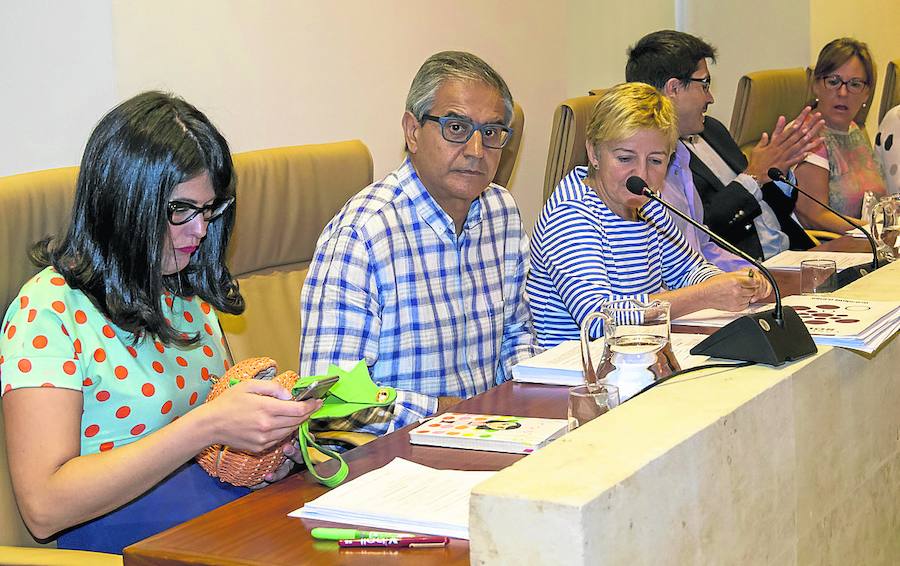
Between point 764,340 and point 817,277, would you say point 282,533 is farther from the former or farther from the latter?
point 817,277

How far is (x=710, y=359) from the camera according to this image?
152cm

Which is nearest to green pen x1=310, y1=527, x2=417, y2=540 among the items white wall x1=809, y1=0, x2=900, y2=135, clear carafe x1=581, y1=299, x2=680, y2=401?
clear carafe x1=581, y1=299, x2=680, y2=401

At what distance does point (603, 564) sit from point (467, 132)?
1298mm

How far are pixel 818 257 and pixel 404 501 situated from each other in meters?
1.87

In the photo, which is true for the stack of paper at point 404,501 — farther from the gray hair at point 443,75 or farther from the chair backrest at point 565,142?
the chair backrest at point 565,142

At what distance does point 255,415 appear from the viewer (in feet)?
4.85

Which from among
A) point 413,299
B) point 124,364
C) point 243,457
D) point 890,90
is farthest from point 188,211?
point 890,90

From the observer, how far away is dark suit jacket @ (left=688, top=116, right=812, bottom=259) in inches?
127

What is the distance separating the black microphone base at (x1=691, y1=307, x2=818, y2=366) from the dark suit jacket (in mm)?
1731

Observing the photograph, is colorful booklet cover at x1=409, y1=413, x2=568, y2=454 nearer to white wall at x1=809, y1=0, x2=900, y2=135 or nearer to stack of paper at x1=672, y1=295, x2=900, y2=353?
stack of paper at x1=672, y1=295, x2=900, y2=353

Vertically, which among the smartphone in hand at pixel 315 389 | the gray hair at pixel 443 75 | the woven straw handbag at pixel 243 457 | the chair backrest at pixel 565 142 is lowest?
the woven straw handbag at pixel 243 457

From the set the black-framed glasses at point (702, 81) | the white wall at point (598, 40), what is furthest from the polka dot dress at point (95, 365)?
the white wall at point (598, 40)

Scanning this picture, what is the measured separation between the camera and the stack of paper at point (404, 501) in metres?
1.28

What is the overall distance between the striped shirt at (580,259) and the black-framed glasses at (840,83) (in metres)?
2.00
